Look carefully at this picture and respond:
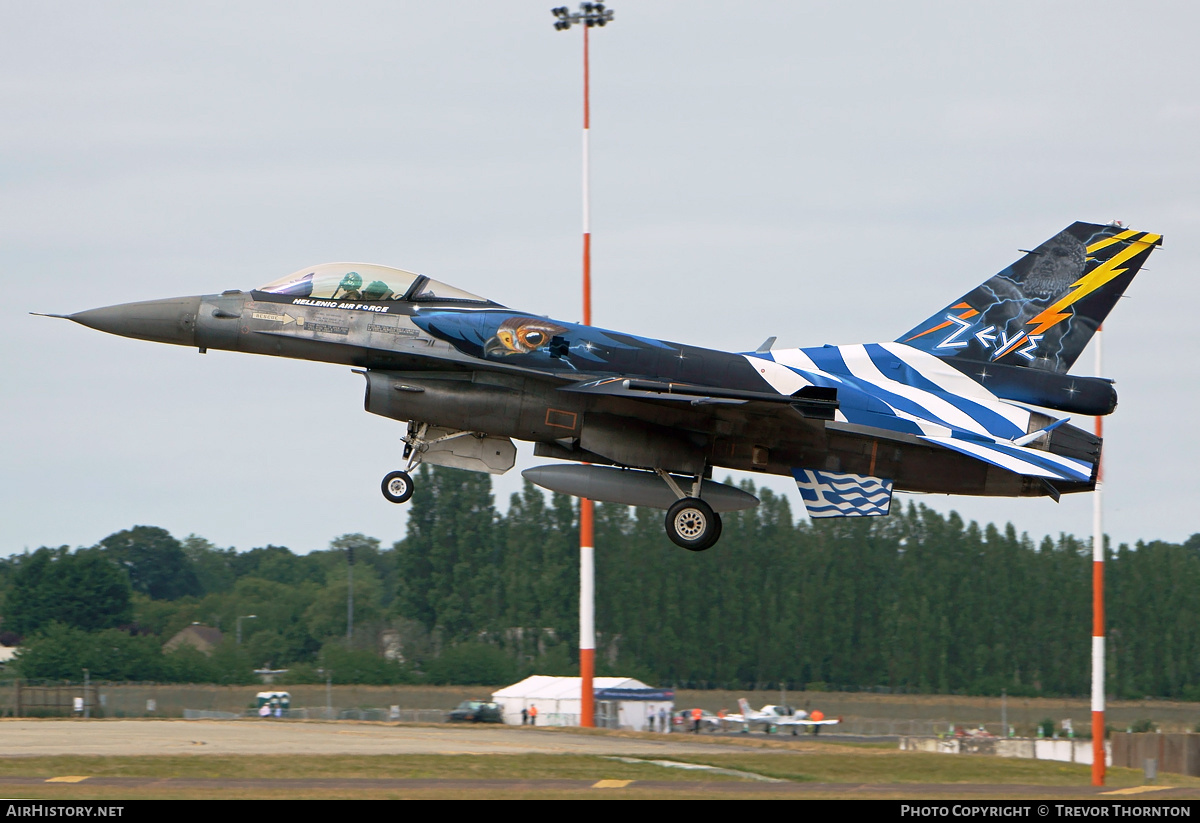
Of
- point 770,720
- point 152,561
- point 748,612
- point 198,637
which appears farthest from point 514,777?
point 152,561

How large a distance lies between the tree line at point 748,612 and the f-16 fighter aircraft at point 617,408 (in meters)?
58.6

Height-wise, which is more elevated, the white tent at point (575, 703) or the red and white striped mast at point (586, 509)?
the red and white striped mast at point (586, 509)

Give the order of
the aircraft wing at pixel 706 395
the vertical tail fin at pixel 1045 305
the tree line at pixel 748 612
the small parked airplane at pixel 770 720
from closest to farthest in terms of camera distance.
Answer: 1. the aircraft wing at pixel 706 395
2. the vertical tail fin at pixel 1045 305
3. the small parked airplane at pixel 770 720
4. the tree line at pixel 748 612

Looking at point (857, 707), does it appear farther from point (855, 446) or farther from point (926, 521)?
point (855, 446)

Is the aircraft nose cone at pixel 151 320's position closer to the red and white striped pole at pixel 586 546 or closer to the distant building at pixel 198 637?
the red and white striped pole at pixel 586 546

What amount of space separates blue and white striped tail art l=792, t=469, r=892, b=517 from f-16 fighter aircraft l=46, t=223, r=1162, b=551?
2 centimetres

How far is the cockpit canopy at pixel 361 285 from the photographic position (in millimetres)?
20953

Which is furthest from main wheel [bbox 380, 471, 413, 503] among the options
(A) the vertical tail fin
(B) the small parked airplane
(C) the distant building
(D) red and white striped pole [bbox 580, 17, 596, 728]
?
(C) the distant building

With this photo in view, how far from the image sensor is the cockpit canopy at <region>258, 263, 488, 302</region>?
825 inches

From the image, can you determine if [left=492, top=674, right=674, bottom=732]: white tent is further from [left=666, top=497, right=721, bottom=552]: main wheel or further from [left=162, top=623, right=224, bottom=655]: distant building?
[left=162, top=623, right=224, bottom=655]: distant building

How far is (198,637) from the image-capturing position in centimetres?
10294

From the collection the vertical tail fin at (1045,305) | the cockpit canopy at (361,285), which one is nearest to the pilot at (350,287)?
the cockpit canopy at (361,285)
